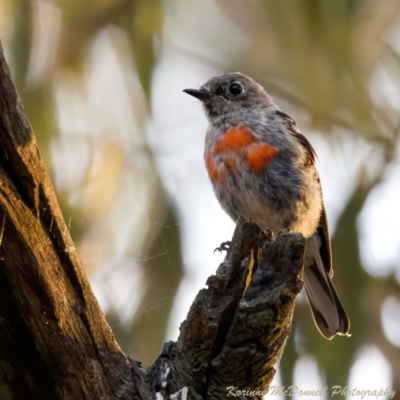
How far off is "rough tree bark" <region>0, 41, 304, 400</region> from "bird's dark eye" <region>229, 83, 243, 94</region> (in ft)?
9.60

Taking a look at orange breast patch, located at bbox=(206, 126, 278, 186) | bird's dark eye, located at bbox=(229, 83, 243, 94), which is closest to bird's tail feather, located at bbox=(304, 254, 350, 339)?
orange breast patch, located at bbox=(206, 126, 278, 186)

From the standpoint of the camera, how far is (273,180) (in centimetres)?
477

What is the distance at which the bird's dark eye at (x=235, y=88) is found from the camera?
18.6 ft

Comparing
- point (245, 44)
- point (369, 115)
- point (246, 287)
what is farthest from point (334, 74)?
point (246, 287)

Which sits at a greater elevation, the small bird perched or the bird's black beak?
the bird's black beak

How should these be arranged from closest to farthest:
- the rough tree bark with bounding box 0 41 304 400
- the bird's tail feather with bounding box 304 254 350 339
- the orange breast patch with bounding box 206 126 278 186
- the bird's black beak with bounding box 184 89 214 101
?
the rough tree bark with bounding box 0 41 304 400 < the orange breast patch with bounding box 206 126 278 186 < the bird's tail feather with bounding box 304 254 350 339 < the bird's black beak with bounding box 184 89 214 101

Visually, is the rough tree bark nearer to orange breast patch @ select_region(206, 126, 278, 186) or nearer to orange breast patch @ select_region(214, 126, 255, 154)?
orange breast patch @ select_region(206, 126, 278, 186)

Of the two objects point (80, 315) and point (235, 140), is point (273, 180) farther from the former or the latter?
point (80, 315)

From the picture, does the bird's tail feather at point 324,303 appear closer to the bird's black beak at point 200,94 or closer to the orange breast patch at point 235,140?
the orange breast patch at point 235,140

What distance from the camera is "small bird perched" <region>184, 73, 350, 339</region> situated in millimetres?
4777

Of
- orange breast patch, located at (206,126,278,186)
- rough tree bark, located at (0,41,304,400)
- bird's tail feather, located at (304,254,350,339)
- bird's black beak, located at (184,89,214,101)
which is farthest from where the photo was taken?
bird's black beak, located at (184,89,214,101)

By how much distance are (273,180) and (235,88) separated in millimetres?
1249

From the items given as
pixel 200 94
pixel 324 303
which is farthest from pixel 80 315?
pixel 200 94

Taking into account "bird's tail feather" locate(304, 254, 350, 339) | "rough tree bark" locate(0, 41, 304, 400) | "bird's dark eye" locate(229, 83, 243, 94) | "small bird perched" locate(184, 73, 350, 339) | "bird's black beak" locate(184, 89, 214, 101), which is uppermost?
"bird's dark eye" locate(229, 83, 243, 94)
